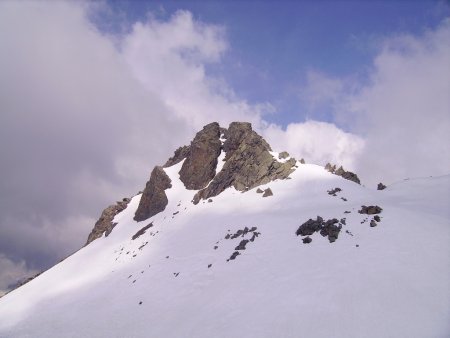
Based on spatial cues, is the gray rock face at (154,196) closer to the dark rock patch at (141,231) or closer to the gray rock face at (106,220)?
the dark rock patch at (141,231)

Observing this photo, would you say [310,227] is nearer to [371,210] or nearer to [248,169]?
[371,210]

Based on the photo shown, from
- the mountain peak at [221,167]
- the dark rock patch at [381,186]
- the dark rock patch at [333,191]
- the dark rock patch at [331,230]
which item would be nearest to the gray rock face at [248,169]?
the mountain peak at [221,167]

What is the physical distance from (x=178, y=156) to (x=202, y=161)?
1734cm

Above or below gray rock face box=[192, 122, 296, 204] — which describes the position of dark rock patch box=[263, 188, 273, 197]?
below

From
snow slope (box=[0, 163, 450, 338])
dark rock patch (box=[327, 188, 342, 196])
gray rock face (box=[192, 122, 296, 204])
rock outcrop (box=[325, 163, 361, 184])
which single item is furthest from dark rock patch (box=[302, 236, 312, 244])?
rock outcrop (box=[325, 163, 361, 184])

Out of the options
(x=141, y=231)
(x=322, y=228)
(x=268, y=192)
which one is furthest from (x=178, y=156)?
(x=322, y=228)

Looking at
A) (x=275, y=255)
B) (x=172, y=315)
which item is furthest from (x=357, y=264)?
(x=172, y=315)

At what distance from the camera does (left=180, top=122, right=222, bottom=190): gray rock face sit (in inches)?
2776

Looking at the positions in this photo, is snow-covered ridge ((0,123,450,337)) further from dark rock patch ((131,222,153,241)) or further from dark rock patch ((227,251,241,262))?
dark rock patch ((131,222,153,241))

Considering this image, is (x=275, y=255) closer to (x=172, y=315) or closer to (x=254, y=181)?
(x=172, y=315)

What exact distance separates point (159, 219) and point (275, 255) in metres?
31.4

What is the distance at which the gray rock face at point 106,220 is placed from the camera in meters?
77.9

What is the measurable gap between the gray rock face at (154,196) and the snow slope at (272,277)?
29.6 feet

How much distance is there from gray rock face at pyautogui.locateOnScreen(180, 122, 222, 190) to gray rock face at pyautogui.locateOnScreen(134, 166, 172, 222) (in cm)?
384
